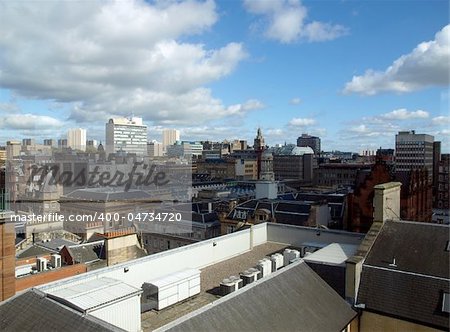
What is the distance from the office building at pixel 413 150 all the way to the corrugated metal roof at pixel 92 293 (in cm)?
12613

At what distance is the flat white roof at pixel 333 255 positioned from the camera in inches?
629

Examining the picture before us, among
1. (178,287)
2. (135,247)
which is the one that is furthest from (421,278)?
(135,247)

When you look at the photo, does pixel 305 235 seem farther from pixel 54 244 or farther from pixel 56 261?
pixel 54 244

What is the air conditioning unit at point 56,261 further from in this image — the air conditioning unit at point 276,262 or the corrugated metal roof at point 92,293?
the air conditioning unit at point 276,262

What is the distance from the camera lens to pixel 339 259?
53.7ft

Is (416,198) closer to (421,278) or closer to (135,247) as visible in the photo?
(421,278)

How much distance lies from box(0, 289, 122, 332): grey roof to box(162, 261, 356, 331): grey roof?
227 centimetres

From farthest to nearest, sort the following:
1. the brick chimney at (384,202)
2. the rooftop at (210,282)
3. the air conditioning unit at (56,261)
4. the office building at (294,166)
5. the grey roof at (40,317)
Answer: the office building at (294,166), the air conditioning unit at (56,261), the brick chimney at (384,202), the rooftop at (210,282), the grey roof at (40,317)

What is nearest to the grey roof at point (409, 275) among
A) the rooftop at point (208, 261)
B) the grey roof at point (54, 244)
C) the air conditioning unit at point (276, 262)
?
the air conditioning unit at point (276, 262)

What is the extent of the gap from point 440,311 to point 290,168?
141 meters

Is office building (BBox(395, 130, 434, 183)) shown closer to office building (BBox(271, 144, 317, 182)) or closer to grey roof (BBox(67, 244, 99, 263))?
office building (BBox(271, 144, 317, 182))

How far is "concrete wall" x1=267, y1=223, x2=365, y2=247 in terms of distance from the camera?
2138 cm

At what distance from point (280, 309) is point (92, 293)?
613cm

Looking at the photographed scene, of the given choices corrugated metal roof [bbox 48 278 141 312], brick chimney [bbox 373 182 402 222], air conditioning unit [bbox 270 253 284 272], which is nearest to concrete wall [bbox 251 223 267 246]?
air conditioning unit [bbox 270 253 284 272]
